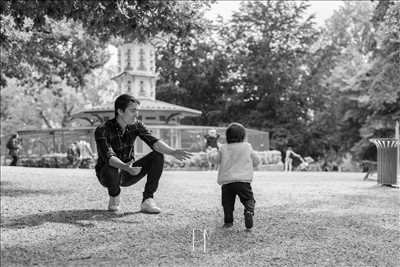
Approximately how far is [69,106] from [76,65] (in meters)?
39.2

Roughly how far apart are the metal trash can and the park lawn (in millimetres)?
3640

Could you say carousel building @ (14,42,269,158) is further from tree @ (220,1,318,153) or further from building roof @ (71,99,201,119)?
tree @ (220,1,318,153)

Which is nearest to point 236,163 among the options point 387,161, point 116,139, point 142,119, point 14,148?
point 116,139

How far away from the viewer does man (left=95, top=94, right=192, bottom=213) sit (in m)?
7.51

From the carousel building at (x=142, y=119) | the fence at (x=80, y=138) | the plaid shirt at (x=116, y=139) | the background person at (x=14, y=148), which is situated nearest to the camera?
the plaid shirt at (x=116, y=139)

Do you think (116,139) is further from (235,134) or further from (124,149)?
(235,134)

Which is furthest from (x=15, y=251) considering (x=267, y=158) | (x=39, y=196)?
(x=267, y=158)

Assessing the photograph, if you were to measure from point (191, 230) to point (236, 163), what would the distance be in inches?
37.1

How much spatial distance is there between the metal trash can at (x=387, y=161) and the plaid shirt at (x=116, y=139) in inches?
305

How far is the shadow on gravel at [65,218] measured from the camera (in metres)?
7.48

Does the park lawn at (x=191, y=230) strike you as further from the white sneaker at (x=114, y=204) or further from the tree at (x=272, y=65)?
the tree at (x=272, y=65)

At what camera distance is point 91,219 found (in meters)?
7.69

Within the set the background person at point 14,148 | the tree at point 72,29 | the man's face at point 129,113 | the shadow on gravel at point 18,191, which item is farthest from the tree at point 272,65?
the man's face at point 129,113

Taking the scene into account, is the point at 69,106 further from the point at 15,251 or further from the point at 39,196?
the point at 15,251
